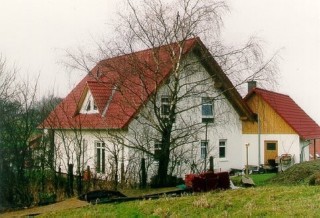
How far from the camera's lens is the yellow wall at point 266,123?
27.2 meters

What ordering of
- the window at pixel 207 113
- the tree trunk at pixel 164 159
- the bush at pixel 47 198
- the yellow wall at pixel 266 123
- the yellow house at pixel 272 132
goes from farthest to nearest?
the yellow wall at pixel 266 123, the yellow house at pixel 272 132, the window at pixel 207 113, the tree trunk at pixel 164 159, the bush at pixel 47 198

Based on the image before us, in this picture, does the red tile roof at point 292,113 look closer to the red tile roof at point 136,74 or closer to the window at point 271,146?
the window at point 271,146

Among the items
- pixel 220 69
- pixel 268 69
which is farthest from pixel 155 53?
pixel 268 69

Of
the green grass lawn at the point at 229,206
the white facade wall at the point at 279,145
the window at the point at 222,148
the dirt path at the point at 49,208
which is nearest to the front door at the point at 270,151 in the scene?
the white facade wall at the point at 279,145

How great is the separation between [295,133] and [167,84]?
11941 millimetres

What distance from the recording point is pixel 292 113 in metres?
29.3

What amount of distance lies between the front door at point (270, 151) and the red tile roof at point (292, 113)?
1.65 meters

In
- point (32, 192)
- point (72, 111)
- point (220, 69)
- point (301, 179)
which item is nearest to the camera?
point (32, 192)

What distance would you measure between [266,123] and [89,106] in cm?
1094

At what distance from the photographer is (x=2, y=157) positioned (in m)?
14.2

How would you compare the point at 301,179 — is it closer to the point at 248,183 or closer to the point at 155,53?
the point at 248,183

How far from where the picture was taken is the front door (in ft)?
89.0

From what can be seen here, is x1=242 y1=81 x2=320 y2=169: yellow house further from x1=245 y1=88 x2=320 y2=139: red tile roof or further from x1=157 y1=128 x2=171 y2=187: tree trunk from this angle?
x1=157 y1=128 x2=171 y2=187: tree trunk

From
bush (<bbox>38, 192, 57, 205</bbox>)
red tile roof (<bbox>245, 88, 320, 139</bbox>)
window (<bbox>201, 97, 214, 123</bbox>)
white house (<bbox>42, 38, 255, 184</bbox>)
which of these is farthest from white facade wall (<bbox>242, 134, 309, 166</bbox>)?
bush (<bbox>38, 192, 57, 205</bbox>)
